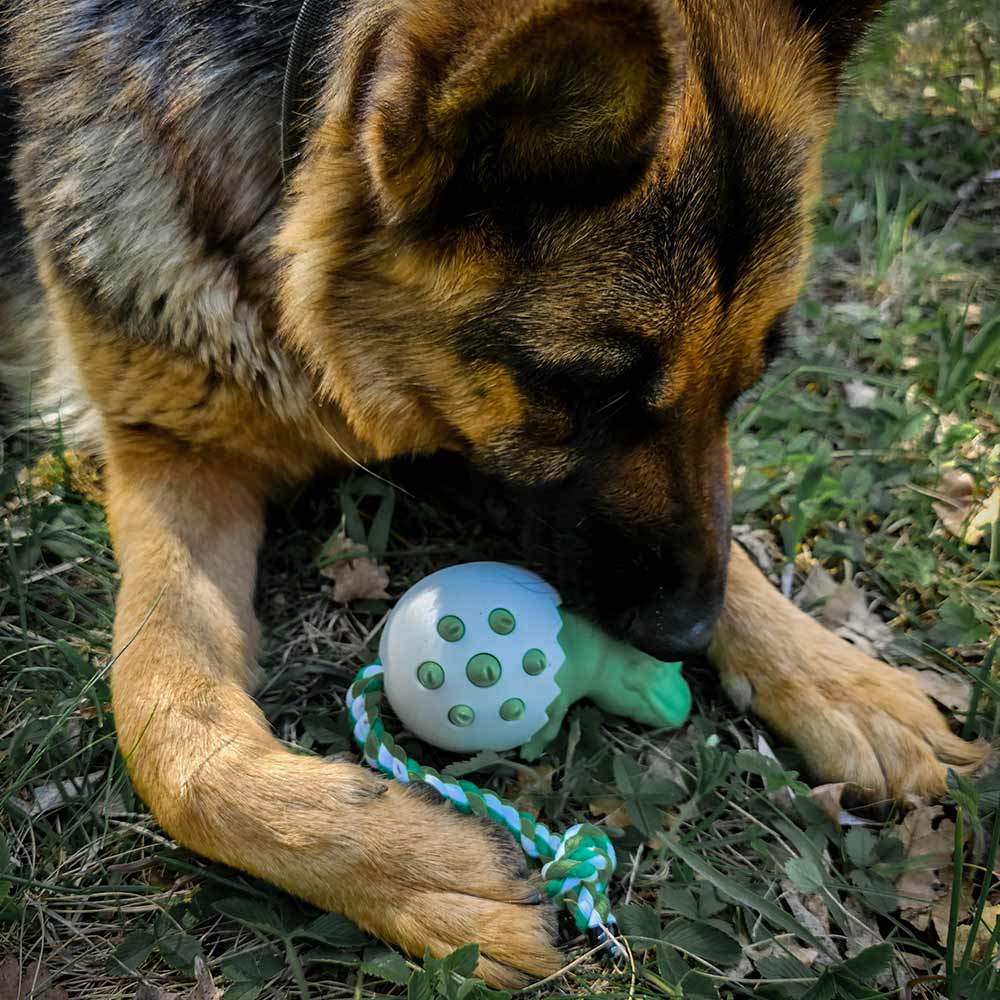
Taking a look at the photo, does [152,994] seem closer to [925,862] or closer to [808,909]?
[808,909]

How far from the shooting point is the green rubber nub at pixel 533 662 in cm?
205

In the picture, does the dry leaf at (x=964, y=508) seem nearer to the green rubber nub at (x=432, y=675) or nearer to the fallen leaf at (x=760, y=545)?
the fallen leaf at (x=760, y=545)

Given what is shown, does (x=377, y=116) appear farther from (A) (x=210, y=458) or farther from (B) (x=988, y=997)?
(B) (x=988, y=997)

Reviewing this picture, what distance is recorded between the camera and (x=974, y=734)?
2416 mm

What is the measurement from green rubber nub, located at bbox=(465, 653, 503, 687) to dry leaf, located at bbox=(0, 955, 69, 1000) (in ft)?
3.22

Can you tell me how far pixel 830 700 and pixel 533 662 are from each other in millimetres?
819

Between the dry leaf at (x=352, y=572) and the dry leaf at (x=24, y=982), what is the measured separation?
1.09m

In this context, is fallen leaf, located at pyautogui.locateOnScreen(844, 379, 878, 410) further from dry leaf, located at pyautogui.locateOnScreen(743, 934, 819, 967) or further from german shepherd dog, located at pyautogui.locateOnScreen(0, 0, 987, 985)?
dry leaf, located at pyautogui.locateOnScreen(743, 934, 819, 967)

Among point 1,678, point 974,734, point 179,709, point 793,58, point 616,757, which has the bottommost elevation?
point 974,734

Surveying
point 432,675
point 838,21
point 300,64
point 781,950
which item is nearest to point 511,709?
point 432,675

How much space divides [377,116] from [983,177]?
361 cm

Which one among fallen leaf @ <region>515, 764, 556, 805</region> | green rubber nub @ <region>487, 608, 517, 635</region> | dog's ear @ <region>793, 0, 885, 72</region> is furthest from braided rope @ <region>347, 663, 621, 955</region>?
dog's ear @ <region>793, 0, 885, 72</region>

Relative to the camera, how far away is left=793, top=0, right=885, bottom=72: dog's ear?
2127 mm

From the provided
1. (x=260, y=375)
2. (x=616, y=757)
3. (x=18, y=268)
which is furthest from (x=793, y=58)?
(x=18, y=268)
